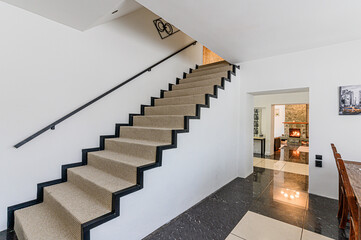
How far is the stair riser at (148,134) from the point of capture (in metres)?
2.36

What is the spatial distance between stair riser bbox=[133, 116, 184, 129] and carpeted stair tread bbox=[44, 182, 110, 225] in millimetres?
1369

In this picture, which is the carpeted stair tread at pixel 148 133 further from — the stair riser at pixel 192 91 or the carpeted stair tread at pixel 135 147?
the stair riser at pixel 192 91

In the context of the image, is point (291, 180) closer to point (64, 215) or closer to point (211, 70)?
point (211, 70)

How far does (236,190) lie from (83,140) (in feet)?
8.99

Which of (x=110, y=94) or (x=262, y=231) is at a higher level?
(x=110, y=94)

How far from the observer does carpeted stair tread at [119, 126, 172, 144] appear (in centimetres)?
237

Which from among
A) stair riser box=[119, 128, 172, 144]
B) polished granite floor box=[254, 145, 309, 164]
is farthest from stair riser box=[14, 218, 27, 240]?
polished granite floor box=[254, 145, 309, 164]

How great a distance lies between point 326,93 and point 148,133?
2.97 m

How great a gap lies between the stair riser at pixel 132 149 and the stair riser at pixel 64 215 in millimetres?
914

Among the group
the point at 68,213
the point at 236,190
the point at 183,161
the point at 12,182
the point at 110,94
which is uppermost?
the point at 110,94

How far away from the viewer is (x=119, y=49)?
10.3 feet

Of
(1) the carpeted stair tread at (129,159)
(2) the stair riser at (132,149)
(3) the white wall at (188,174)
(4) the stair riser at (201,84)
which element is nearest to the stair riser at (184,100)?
(3) the white wall at (188,174)

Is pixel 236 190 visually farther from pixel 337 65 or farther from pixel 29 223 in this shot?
pixel 29 223

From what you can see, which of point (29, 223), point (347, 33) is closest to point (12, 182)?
point (29, 223)
